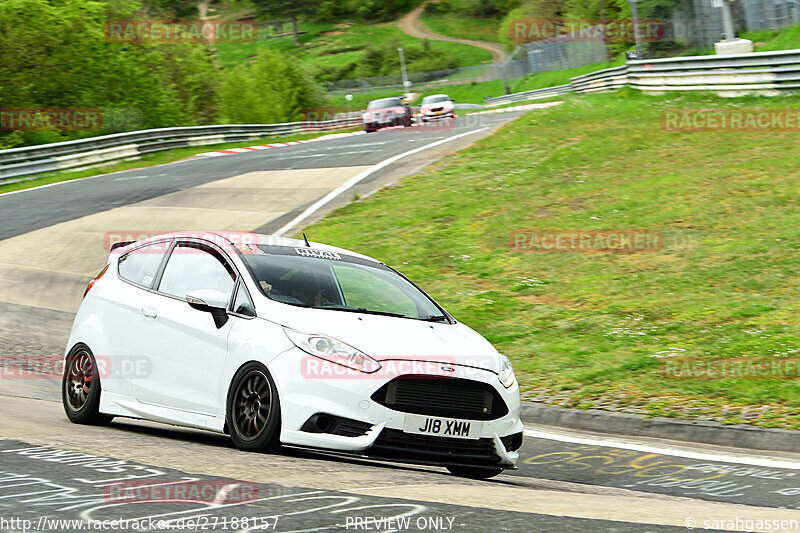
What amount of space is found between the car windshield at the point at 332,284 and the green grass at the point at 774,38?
74.5 ft

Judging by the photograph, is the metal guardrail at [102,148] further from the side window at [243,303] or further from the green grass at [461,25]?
the green grass at [461,25]

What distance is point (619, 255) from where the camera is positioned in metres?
14.8

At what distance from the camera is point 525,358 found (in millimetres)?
11047

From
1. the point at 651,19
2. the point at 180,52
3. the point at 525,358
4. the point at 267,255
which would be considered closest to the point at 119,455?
the point at 267,255

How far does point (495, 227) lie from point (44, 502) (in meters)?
12.9

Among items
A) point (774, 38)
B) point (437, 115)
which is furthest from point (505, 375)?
point (437, 115)

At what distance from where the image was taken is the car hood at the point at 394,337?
6.54 m

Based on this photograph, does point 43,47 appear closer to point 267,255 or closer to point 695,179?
point 695,179

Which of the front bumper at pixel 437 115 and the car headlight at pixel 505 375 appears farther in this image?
the front bumper at pixel 437 115

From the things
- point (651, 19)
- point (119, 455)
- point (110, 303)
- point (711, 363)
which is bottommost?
point (711, 363)

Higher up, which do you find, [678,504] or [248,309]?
[248,309]

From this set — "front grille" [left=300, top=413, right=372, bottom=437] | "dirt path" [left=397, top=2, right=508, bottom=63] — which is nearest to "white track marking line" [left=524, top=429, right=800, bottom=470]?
"front grille" [left=300, top=413, right=372, bottom=437]

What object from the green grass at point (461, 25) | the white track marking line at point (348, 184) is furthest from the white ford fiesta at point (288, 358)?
the green grass at point (461, 25)

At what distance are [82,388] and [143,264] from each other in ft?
3.87
